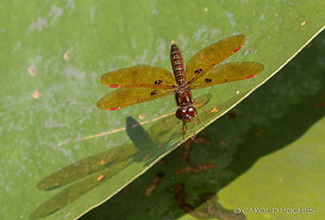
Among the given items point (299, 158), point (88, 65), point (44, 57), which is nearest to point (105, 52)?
point (88, 65)

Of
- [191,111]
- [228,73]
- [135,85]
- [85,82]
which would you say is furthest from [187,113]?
[85,82]

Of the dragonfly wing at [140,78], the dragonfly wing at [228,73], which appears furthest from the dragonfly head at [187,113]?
the dragonfly wing at [140,78]

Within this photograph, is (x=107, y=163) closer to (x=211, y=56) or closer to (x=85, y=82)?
(x=85, y=82)

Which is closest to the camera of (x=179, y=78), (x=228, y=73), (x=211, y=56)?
(x=228, y=73)

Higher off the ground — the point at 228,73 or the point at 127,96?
the point at 127,96

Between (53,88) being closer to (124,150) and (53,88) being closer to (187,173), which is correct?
(124,150)

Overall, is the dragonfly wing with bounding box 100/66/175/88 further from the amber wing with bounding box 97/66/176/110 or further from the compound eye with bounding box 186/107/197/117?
the compound eye with bounding box 186/107/197/117

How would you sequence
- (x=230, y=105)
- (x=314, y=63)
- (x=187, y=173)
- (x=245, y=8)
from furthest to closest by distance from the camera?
(x=314, y=63)
(x=187, y=173)
(x=245, y=8)
(x=230, y=105)
